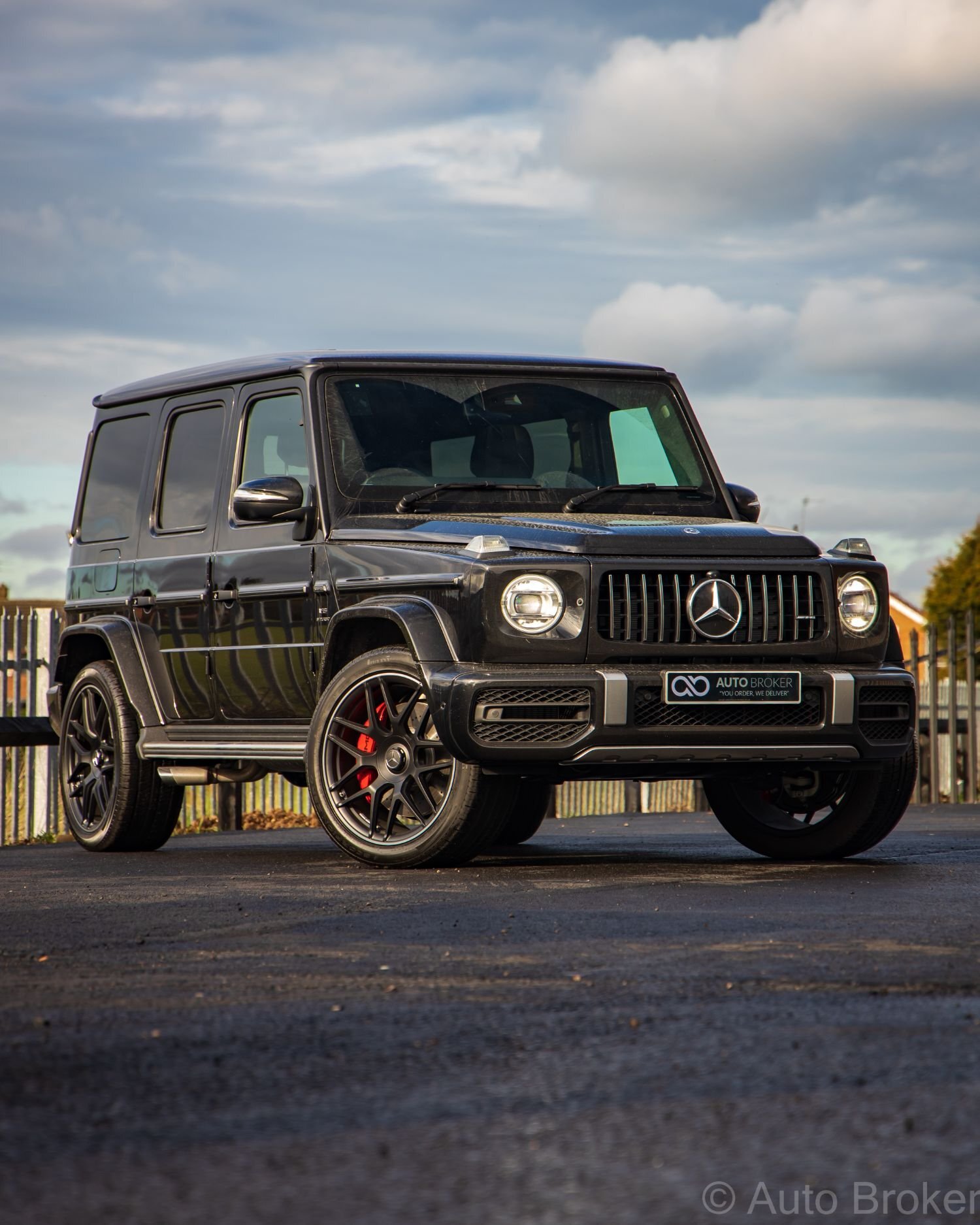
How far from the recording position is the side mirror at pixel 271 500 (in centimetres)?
845

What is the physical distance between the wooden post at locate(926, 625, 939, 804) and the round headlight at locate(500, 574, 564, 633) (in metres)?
9.40

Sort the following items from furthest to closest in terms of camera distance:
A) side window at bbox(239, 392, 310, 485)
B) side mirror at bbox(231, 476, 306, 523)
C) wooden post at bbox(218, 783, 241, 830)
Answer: wooden post at bbox(218, 783, 241, 830), side window at bbox(239, 392, 310, 485), side mirror at bbox(231, 476, 306, 523)

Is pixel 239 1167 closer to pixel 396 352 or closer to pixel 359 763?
pixel 359 763

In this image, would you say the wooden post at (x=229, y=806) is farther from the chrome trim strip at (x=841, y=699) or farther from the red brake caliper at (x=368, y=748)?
the chrome trim strip at (x=841, y=699)

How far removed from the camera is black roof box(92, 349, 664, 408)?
8953 millimetres

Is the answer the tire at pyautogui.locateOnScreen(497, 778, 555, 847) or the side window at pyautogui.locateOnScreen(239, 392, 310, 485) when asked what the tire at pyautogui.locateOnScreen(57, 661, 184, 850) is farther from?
the tire at pyautogui.locateOnScreen(497, 778, 555, 847)

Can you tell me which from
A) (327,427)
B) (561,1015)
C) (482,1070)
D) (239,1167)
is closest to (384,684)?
(327,427)

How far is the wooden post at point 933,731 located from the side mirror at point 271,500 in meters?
8.98

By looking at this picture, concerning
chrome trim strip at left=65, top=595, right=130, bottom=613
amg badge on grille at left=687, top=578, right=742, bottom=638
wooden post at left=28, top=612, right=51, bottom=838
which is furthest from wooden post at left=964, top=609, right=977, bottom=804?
amg badge on grille at left=687, top=578, right=742, bottom=638

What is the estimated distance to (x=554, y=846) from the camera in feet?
32.1

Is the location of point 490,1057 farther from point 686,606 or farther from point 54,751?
point 54,751

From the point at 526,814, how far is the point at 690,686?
2748mm

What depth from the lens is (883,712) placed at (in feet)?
26.1

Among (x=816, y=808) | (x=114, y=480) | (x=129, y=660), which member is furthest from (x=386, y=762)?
(x=114, y=480)
